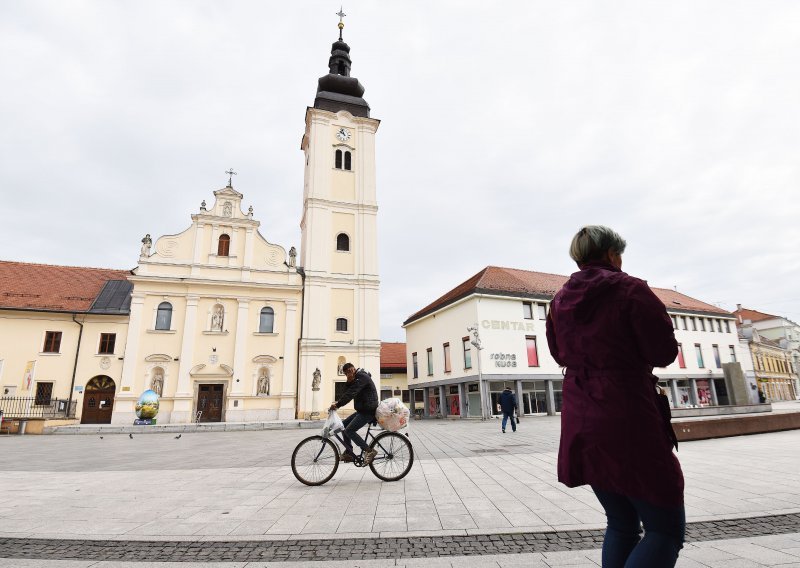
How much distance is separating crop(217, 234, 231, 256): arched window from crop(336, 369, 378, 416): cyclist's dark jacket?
1037 inches

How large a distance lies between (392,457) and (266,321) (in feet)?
80.2

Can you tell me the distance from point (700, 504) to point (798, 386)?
88.1 meters

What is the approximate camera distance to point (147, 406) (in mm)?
24094

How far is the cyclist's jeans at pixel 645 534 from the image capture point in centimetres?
185

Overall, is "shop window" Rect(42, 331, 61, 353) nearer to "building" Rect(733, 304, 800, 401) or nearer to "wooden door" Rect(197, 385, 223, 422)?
"wooden door" Rect(197, 385, 223, 422)

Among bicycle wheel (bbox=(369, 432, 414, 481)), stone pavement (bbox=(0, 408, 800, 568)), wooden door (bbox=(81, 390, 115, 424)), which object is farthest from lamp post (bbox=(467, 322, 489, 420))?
wooden door (bbox=(81, 390, 115, 424))

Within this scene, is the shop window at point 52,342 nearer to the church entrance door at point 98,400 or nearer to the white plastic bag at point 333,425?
the church entrance door at point 98,400

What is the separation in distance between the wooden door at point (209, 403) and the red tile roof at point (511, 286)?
56.2 ft

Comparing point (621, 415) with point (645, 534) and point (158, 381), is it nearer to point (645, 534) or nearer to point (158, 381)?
point (645, 534)

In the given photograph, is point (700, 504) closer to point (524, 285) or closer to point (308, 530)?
point (308, 530)

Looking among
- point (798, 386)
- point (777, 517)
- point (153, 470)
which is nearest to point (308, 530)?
point (777, 517)

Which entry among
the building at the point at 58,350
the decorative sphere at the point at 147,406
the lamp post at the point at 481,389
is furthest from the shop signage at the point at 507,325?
the building at the point at 58,350

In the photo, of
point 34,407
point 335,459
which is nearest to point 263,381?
point 34,407

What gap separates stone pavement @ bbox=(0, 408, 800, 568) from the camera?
3.77 metres
